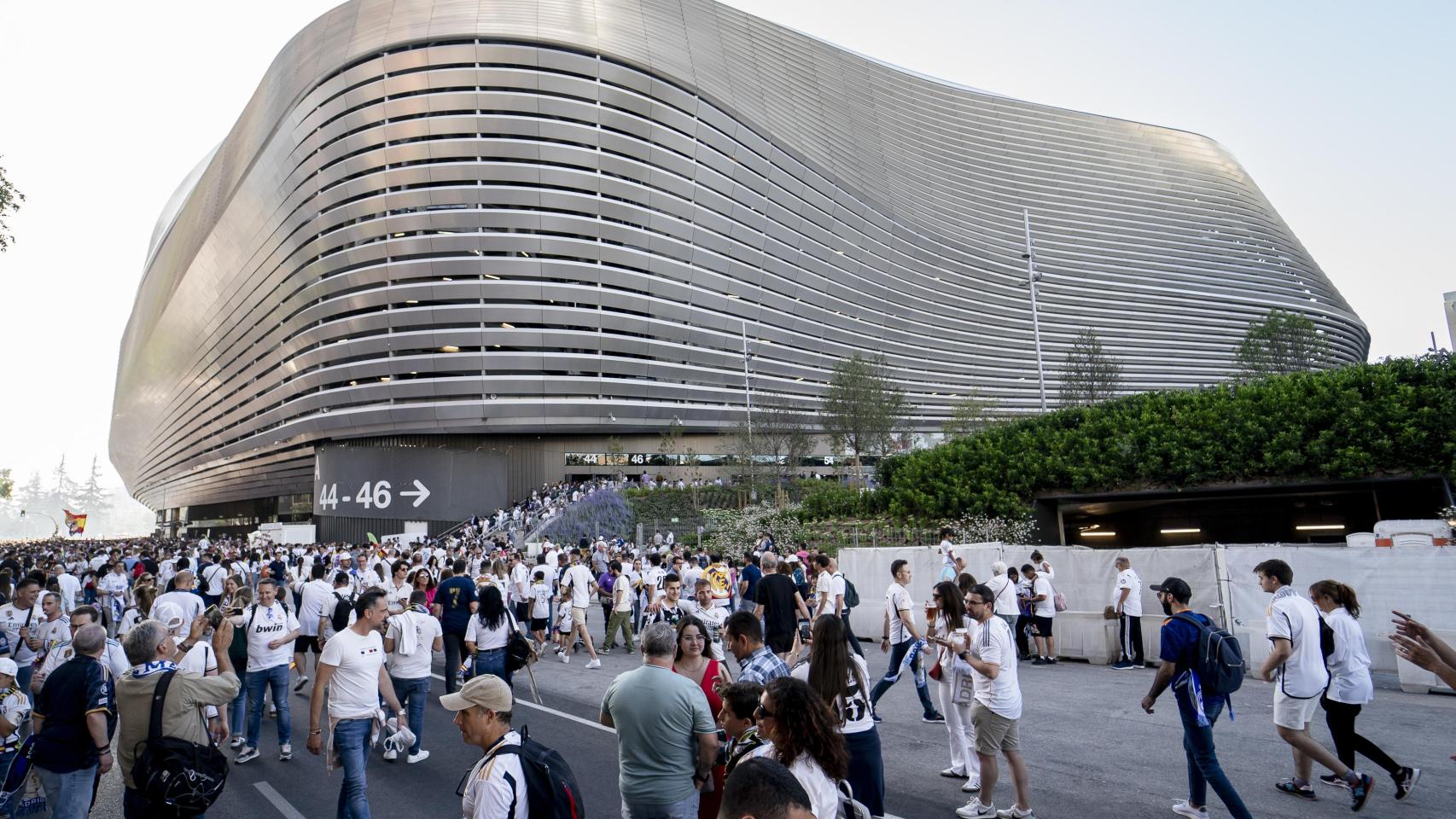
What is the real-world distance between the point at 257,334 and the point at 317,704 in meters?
63.4

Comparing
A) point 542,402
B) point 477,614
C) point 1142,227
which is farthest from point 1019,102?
point 477,614

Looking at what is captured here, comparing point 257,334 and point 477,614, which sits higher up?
point 257,334

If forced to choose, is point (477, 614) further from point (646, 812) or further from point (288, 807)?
point (646, 812)

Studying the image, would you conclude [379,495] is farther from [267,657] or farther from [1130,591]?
[1130,591]

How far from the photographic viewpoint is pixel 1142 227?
94.1 meters

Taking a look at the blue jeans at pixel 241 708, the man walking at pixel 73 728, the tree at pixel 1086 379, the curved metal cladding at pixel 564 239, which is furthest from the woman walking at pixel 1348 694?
the curved metal cladding at pixel 564 239

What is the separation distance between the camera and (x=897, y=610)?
832cm

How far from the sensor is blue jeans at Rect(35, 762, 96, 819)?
4828 mm

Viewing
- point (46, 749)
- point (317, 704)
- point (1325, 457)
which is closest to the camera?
point (46, 749)

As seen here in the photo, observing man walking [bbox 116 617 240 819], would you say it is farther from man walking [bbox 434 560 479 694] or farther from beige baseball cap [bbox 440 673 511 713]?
man walking [bbox 434 560 479 694]

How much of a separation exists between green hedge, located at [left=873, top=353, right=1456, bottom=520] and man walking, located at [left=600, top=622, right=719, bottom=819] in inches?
824

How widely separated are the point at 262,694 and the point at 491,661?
231cm

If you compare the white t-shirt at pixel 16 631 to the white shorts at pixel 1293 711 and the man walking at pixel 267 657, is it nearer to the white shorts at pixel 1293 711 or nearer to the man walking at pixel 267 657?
the man walking at pixel 267 657

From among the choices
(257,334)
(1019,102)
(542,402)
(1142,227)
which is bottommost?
(542,402)
